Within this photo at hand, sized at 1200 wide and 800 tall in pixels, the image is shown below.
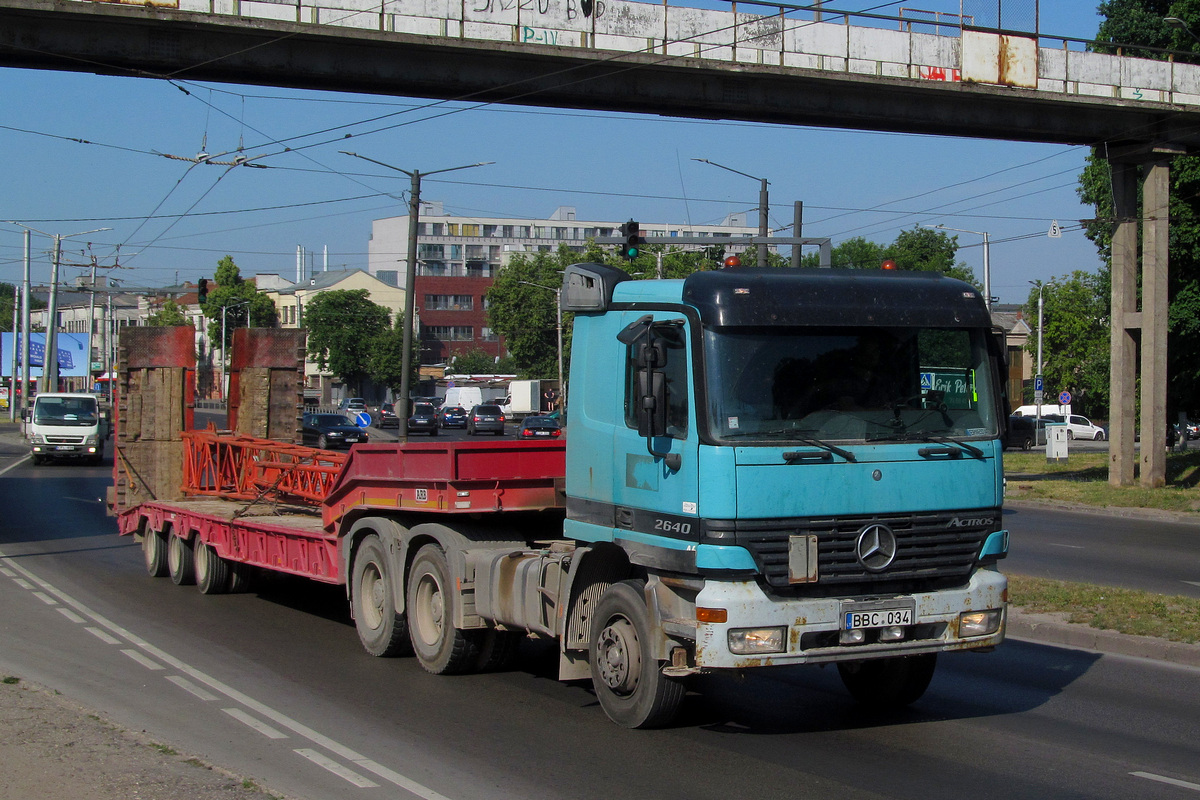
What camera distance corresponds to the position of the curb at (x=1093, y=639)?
9547 millimetres

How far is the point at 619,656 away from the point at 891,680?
2.02 m

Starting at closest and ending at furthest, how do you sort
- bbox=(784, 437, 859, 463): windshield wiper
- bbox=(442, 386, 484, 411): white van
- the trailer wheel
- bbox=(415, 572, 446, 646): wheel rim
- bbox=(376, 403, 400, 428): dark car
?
bbox=(784, 437, 859, 463): windshield wiper
the trailer wheel
bbox=(415, 572, 446, 646): wheel rim
bbox=(376, 403, 400, 428): dark car
bbox=(442, 386, 484, 411): white van

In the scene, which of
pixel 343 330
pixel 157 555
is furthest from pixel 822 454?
pixel 343 330

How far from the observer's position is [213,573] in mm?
13484

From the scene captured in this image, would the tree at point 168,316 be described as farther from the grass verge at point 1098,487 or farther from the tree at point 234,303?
the grass verge at point 1098,487

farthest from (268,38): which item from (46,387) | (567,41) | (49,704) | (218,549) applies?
(46,387)

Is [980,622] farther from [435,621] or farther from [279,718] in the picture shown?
[279,718]

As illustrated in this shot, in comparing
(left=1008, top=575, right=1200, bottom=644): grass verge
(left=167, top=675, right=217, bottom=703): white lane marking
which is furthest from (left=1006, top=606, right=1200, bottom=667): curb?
(left=167, top=675, right=217, bottom=703): white lane marking

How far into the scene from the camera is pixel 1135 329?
91.7ft

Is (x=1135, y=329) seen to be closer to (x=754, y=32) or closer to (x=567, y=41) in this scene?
(x=754, y=32)

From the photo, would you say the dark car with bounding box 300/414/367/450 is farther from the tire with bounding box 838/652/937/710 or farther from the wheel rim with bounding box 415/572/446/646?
the tire with bounding box 838/652/937/710

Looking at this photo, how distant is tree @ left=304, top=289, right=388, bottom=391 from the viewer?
108375mm

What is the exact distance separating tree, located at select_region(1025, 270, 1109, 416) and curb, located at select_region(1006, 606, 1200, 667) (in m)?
53.9

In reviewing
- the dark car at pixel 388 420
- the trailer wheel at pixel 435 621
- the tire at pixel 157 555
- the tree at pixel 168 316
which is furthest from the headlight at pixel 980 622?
the tree at pixel 168 316
